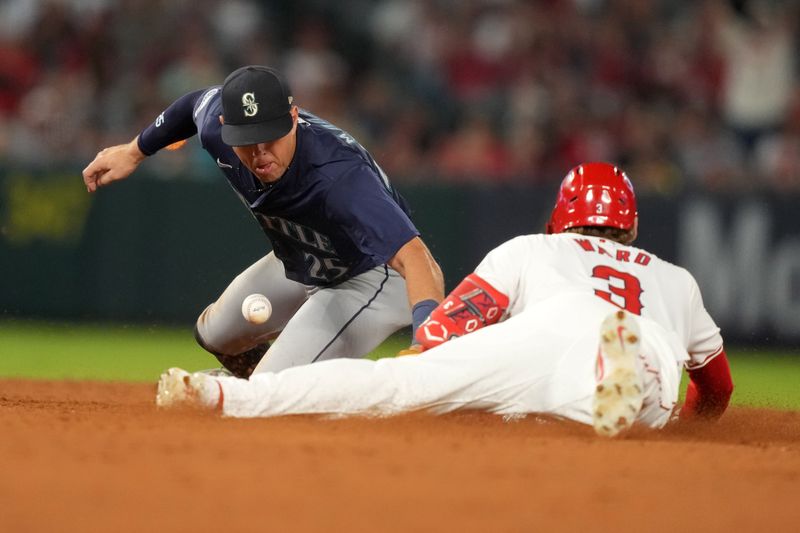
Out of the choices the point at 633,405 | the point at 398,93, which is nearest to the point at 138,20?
the point at 398,93

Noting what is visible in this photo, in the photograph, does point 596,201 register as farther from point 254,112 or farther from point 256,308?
point 256,308

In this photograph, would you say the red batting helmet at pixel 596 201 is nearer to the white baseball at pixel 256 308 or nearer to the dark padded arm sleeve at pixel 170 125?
the white baseball at pixel 256 308

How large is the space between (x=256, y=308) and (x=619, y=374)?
2.64m

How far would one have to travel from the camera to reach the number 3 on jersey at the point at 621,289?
544cm

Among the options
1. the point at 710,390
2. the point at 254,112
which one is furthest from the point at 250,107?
the point at 710,390

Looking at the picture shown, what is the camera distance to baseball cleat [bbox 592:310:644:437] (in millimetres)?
4812

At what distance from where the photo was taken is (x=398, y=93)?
14.6 meters

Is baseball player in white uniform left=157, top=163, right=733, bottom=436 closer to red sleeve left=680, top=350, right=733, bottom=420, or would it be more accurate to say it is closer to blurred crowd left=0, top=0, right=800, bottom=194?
red sleeve left=680, top=350, right=733, bottom=420

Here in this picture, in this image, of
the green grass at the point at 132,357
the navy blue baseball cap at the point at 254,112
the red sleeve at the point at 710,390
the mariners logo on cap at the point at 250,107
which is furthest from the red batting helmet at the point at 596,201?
the green grass at the point at 132,357

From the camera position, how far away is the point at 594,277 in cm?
548

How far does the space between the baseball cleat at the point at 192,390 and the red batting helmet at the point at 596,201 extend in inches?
70.2

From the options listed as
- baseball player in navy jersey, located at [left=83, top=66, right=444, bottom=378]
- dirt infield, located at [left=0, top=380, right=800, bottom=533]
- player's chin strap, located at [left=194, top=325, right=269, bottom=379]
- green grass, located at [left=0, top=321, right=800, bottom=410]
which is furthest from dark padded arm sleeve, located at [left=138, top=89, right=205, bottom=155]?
green grass, located at [left=0, top=321, right=800, bottom=410]

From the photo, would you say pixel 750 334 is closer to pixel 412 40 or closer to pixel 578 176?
pixel 412 40

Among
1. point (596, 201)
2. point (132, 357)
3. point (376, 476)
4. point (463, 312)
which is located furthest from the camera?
point (132, 357)
